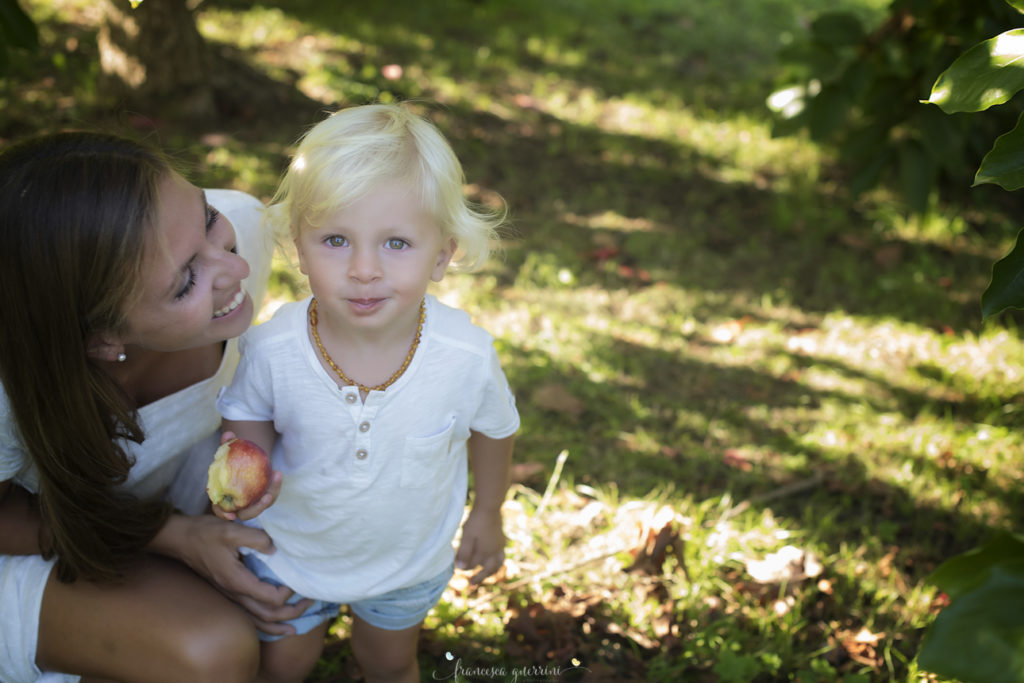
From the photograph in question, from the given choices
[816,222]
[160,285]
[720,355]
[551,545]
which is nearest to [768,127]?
[816,222]

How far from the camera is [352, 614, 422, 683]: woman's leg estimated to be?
1957 millimetres

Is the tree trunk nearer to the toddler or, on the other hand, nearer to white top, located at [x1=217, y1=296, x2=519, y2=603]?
the toddler

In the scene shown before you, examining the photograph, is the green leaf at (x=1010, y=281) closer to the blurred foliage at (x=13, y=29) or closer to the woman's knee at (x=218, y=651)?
the woman's knee at (x=218, y=651)

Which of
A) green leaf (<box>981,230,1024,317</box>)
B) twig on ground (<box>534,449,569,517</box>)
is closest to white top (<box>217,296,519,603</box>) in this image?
twig on ground (<box>534,449,569,517</box>)

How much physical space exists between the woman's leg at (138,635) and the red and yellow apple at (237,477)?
1.15 feet

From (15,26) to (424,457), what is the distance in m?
1.56

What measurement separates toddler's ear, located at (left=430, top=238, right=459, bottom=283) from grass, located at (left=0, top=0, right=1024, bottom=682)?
2.86 ft

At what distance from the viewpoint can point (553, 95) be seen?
510 cm

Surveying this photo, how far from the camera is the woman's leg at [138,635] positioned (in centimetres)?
174

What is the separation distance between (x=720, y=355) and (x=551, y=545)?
129 centimetres

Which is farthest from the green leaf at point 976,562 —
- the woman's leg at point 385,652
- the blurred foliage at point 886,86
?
the blurred foliage at point 886,86

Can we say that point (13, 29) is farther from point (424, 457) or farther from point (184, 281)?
point (424, 457)

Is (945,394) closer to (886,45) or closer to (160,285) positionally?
(886,45)

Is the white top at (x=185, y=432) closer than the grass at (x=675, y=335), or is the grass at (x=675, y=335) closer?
the white top at (x=185, y=432)
